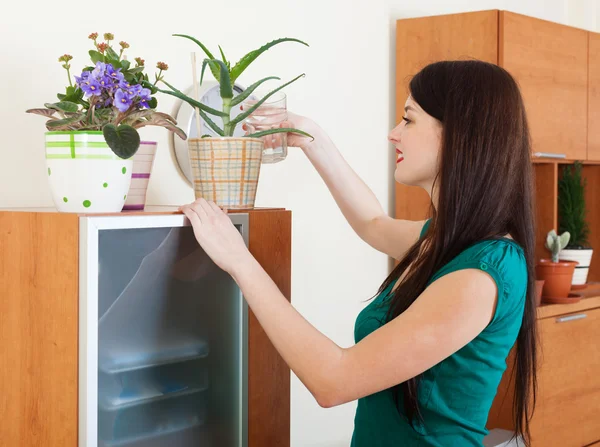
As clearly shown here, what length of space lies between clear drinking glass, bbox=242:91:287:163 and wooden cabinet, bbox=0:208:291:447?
0.53ft

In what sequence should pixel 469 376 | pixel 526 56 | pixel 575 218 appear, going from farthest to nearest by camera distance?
pixel 575 218 → pixel 526 56 → pixel 469 376

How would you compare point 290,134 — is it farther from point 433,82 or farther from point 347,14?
point 347,14

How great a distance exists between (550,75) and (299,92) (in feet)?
3.39

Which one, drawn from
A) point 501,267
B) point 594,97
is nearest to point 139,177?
point 501,267

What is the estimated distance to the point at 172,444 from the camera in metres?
1.56

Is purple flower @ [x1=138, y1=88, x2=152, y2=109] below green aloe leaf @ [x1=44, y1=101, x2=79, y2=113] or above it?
above

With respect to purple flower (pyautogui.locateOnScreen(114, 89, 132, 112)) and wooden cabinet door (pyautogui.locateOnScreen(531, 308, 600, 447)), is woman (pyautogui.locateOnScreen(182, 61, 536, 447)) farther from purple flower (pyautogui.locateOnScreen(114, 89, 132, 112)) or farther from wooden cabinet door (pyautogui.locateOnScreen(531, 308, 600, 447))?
wooden cabinet door (pyautogui.locateOnScreen(531, 308, 600, 447))

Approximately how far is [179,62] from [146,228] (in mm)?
834

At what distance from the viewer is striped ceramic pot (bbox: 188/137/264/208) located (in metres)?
1.55

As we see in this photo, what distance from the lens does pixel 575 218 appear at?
10.7ft

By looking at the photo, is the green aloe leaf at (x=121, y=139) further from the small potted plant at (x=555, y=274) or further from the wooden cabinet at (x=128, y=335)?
the small potted plant at (x=555, y=274)

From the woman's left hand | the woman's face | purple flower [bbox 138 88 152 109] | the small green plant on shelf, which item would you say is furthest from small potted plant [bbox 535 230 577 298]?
purple flower [bbox 138 88 152 109]

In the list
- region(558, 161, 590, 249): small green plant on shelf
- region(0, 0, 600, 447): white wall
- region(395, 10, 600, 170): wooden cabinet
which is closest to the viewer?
region(0, 0, 600, 447): white wall

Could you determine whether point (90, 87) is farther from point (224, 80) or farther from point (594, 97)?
point (594, 97)
